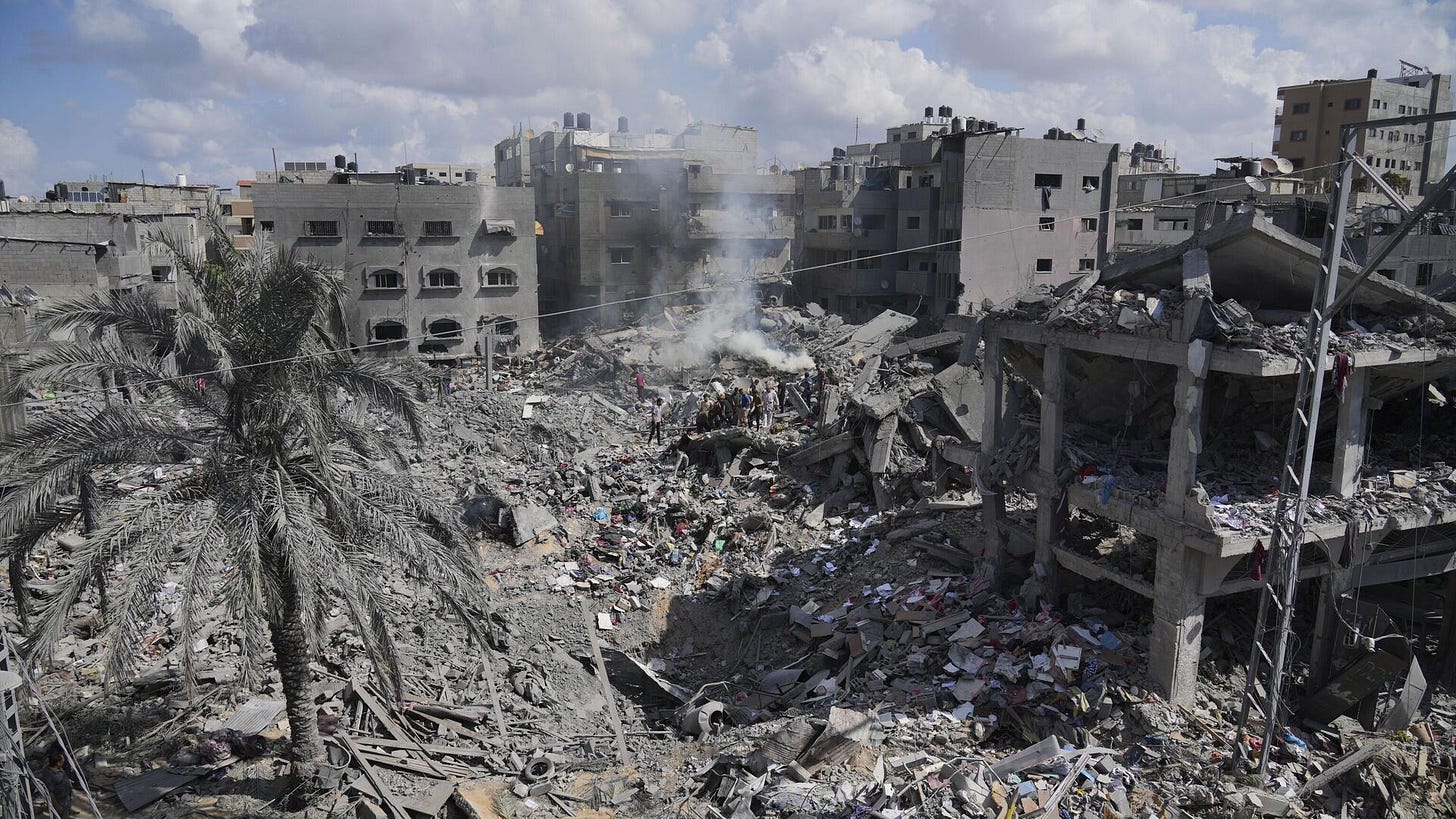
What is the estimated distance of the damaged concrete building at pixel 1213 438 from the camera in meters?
10.7

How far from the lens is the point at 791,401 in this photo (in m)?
25.0

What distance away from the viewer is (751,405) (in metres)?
23.8

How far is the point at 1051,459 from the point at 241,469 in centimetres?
987

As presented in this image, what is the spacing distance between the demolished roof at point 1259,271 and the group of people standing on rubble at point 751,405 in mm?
11504

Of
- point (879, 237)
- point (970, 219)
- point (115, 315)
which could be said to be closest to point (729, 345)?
point (970, 219)

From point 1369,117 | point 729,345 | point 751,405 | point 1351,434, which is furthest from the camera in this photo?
point 1369,117

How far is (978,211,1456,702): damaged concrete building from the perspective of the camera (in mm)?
10703

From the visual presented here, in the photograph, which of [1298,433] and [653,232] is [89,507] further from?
[653,232]

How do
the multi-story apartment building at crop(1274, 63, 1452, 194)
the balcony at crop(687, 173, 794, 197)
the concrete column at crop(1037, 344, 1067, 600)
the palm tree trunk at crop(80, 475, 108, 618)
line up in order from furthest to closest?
the multi-story apartment building at crop(1274, 63, 1452, 194) → the balcony at crop(687, 173, 794, 197) → the concrete column at crop(1037, 344, 1067, 600) → the palm tree trunk at crop(80, 475, 108, 618)

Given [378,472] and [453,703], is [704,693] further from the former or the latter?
[378,472]

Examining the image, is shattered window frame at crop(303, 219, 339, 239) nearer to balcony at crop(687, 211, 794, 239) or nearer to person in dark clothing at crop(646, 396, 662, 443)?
balcony at crop(687, 211, 794, 239)

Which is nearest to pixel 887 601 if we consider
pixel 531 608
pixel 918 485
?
pixel 918 485

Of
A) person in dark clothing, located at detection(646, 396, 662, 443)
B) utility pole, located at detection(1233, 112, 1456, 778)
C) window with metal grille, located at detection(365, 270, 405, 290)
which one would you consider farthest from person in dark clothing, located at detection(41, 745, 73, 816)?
window with metal grille, located at detection(365, 270, 405, 290)

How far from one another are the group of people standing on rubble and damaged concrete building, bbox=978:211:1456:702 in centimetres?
970
